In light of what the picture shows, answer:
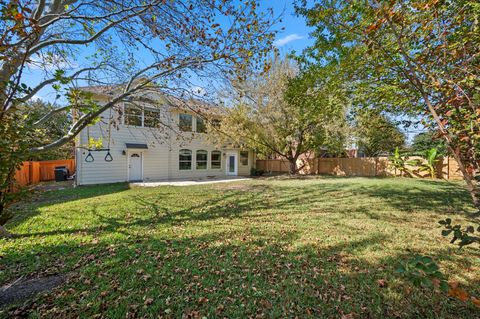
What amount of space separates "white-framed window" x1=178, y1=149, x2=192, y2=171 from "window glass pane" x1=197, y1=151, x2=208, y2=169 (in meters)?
0.69

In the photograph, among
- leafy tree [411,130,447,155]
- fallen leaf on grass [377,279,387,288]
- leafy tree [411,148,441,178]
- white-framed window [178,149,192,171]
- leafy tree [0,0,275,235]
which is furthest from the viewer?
white-framed window [178,149,192,171]

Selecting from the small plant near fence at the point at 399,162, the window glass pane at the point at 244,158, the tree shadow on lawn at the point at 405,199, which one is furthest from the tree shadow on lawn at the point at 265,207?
the window glass pane at the point at 244,158

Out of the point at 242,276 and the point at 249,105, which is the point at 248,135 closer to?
the point at 249,105

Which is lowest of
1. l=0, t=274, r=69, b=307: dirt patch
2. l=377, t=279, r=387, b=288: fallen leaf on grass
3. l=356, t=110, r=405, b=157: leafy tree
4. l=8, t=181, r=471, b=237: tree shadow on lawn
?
l=0, t=274, r=69, b=307: dirt patch

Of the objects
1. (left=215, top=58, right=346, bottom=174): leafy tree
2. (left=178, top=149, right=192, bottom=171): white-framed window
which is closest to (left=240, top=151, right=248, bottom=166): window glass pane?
(left=215, top=58, right=346, bottom=174): leafy tree

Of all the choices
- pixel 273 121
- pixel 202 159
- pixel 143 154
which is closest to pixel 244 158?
pixel 202 159

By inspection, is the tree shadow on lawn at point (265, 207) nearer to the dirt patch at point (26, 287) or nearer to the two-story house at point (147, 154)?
the dirt patch at point (26, 287)

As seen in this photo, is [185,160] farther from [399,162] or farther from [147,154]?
[399,162]

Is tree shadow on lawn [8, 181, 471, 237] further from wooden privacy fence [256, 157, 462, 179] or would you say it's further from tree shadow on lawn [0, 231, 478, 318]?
wooden privacy fence [256, 157, 462, 179]

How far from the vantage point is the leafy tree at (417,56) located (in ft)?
6.02

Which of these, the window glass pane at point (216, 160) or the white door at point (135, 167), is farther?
the window glass pane at point (216, 160)

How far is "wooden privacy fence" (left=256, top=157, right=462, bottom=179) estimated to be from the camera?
14119 mm

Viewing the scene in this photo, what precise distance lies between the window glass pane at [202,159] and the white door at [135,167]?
14.1ft

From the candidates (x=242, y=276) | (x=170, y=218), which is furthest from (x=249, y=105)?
(x=242, y=276)
